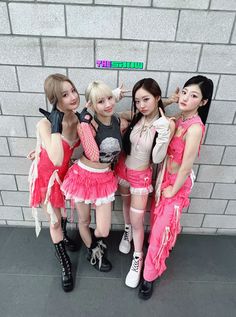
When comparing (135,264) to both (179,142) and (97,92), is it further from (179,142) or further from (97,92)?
(97,92)

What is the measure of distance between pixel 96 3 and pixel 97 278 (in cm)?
168

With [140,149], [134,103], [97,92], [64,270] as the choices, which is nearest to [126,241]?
[64,270]

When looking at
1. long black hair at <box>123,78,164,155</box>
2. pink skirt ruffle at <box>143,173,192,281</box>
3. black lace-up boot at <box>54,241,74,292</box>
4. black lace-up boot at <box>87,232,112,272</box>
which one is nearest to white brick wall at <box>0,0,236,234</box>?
long black hair at <box>123,78,164,155</box>

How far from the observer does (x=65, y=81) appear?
1229 millimetres

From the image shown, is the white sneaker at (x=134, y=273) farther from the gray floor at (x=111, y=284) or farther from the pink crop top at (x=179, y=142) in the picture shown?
the pink crop top at (x=179, y=142)

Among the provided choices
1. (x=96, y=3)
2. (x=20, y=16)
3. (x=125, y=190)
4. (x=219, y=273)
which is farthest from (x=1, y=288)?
(x=96, y=3)

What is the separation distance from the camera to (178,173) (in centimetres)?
138

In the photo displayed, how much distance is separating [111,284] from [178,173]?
901 millimetres

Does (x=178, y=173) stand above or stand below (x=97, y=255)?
above

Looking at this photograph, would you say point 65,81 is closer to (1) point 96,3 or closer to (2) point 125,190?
(1) point 96,3

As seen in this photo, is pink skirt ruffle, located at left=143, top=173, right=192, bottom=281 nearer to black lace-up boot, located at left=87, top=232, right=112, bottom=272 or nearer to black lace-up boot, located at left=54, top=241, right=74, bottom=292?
black lace-up boot, located at left=87, top=232, right=112, bottom=272

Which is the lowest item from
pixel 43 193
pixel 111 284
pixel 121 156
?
pixel 111 284

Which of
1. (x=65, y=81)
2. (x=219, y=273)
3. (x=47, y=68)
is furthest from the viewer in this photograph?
(x=219, y=273)

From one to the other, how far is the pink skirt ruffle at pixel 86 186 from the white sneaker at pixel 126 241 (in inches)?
22.3
